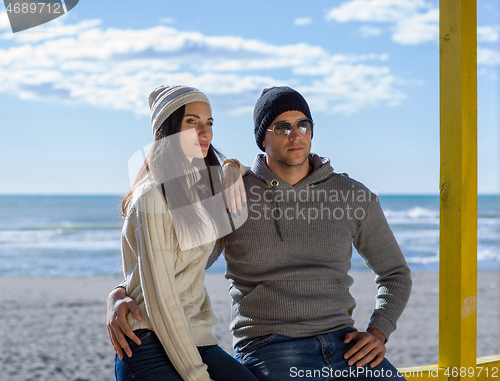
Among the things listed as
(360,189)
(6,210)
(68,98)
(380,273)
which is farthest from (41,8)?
(68,98)

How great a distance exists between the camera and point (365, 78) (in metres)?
29.3

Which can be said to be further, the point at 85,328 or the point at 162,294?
the point at 85,328

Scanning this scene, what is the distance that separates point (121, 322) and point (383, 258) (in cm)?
118

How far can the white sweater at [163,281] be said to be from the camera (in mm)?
1582

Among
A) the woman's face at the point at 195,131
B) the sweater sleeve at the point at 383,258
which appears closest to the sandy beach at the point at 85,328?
the sweater sleeve at the point at 383,258

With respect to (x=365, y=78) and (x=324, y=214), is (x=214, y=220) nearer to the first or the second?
(x=324, y=214)

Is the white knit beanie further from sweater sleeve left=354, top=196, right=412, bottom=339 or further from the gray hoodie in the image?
sweater sleeve left=354, top=196, right=412, bottom=339

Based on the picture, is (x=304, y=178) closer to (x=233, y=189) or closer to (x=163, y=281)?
(x=233, y=189)

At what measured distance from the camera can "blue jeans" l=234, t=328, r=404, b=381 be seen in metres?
1.81

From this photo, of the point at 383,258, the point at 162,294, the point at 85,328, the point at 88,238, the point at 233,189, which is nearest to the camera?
the point at 162,294

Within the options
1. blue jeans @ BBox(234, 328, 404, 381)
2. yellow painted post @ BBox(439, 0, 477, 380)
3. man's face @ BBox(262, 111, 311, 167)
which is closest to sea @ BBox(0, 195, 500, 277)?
man's face @ BBox(262, 111, 311, 167)

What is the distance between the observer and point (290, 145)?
2139 mm

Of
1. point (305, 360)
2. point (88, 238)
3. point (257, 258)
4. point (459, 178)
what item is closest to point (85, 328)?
point (257, 258)

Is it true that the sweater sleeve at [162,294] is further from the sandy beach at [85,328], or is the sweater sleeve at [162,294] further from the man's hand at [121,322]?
the sandy beach at [85,328]
